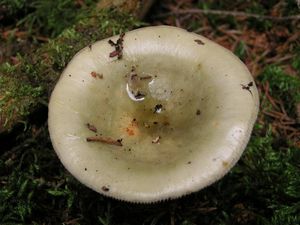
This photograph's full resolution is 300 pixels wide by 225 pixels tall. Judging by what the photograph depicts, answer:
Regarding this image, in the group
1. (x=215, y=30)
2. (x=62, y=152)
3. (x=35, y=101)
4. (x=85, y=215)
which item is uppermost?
(x=62, y=152)

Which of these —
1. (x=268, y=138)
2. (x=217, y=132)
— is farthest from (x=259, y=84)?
(x=217, y=132)

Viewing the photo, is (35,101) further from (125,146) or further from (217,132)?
(217,132)

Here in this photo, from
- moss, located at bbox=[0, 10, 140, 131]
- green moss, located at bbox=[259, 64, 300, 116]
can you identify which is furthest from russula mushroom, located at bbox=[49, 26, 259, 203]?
green moss, located at bbox=[259, 64, 300, 116]

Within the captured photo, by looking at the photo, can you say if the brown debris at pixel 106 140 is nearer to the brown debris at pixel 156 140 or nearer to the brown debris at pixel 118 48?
the brown debris at pixel 156 140

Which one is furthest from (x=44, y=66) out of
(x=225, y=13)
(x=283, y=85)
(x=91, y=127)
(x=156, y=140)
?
(x=283, y=85)

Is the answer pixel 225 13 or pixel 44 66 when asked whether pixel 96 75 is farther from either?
pixel 225 13

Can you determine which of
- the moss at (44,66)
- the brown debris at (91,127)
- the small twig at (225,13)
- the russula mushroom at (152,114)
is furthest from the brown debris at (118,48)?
the small twig at (225,13)

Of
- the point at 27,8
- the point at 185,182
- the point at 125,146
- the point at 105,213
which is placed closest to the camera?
the point at 185,182
